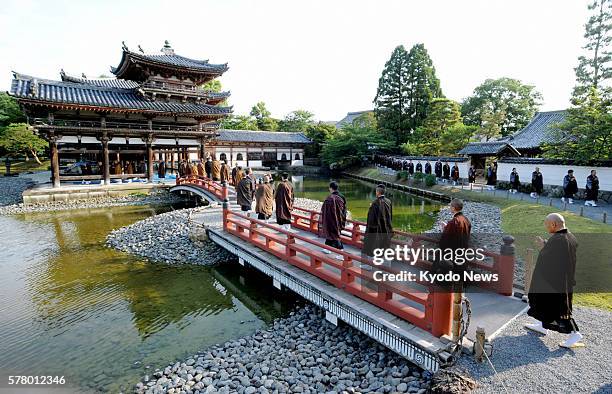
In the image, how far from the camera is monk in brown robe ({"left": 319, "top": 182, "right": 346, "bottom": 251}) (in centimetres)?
855

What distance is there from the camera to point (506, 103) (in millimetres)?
45125

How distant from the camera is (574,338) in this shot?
5062 millimetres

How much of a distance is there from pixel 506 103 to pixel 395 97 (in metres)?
15.0

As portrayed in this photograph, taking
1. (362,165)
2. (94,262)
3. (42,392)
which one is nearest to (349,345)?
(42,392)

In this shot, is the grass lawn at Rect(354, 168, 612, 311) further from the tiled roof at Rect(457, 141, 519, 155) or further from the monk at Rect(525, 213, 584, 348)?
the tiled roof at Rect(457, 141, 519, 155)

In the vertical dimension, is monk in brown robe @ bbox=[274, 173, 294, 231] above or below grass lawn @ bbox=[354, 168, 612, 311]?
above

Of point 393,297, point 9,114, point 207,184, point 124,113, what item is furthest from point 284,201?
point 9,114

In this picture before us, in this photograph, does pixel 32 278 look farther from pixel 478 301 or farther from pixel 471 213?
pixel 471 213

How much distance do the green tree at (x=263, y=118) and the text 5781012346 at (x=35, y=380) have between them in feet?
204

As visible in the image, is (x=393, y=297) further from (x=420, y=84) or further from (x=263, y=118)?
(x=263, y=118)

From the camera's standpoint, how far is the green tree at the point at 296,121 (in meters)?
68.2

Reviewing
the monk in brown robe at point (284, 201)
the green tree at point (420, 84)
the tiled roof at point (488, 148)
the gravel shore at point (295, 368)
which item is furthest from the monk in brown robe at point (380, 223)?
the green tree at point (420, 84)

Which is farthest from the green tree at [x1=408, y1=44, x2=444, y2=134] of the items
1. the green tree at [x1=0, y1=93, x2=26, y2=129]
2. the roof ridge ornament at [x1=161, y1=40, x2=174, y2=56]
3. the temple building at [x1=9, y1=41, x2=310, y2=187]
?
the green tree at [x1=0, y1=93, x2=26, y2=129]

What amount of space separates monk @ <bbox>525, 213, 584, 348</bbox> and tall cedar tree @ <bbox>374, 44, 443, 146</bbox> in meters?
41.2
